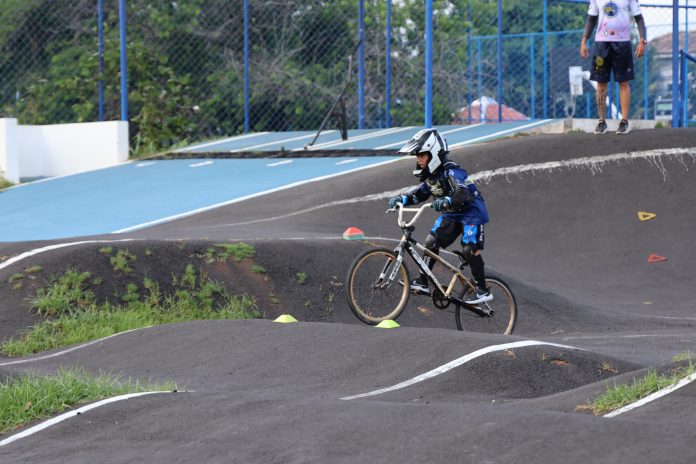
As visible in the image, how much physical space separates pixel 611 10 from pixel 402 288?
802cm

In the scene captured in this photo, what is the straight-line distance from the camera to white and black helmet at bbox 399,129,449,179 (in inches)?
387

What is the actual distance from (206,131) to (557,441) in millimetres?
21195

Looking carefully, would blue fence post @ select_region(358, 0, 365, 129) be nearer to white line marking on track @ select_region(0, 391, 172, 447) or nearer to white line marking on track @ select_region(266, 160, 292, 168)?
white line marking on track @ select_region(266, 160, 292, 168)

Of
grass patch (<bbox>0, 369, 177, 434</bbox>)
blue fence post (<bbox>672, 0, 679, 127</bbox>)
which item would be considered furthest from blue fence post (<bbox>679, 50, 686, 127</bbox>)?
grass patch (<bbox>0, 369, 177, 434</bbox>)

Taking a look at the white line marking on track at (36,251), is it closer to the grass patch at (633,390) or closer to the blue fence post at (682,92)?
→ the grass patch at (633,390)

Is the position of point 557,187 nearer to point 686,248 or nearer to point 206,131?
point 686,248

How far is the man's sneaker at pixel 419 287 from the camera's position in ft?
32.3

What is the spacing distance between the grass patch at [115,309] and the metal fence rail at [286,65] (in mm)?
10974

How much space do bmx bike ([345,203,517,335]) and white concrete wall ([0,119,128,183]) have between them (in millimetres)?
12511

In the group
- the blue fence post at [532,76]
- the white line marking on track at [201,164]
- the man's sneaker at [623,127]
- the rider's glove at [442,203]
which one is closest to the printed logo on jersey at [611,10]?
the man's sneaker at [623,127]

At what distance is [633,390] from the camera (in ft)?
19.9

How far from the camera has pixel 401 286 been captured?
9766 millimetres

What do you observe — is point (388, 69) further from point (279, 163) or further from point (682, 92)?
point (682, 92)

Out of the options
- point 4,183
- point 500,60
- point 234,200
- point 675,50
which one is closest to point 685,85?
point 675,50
